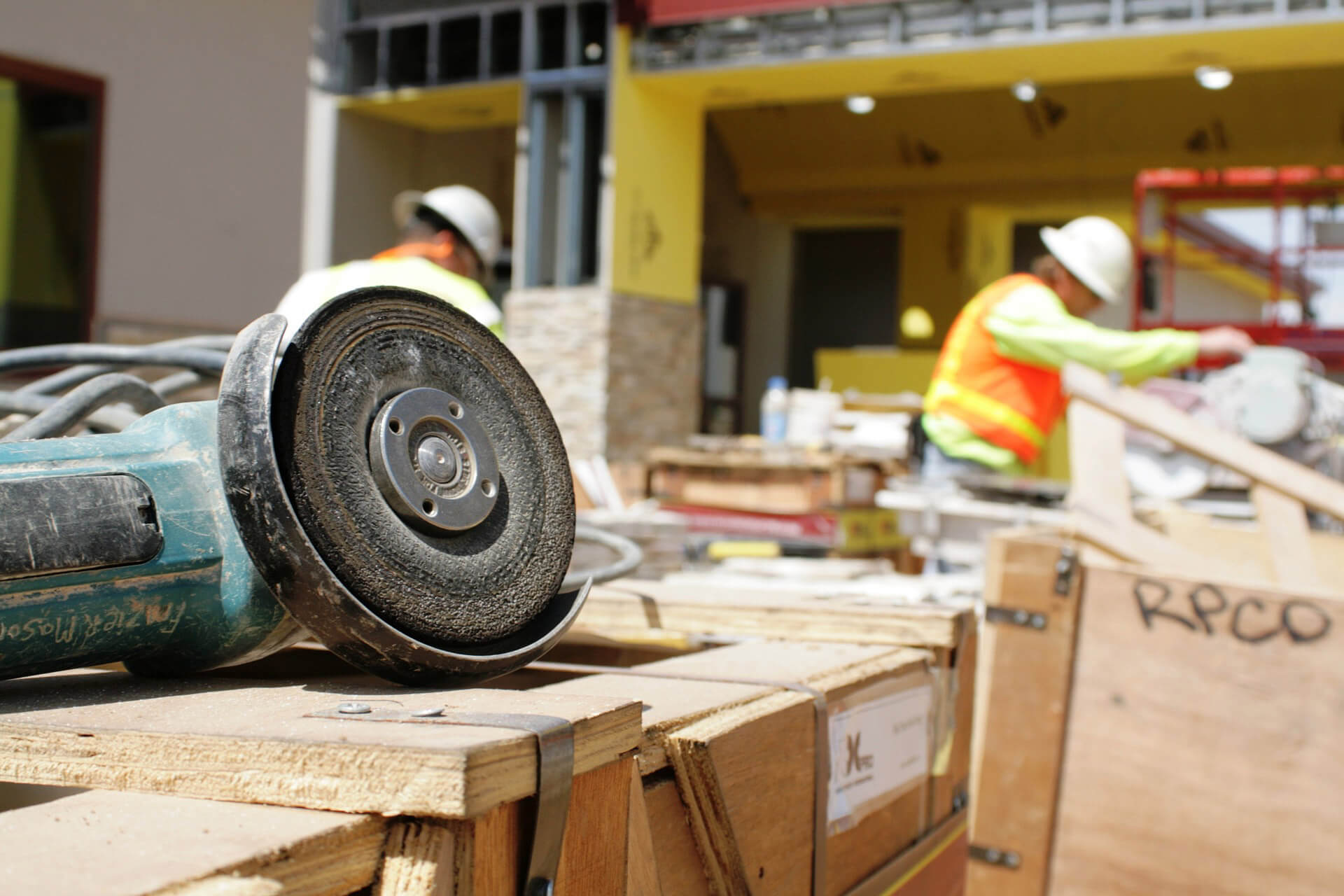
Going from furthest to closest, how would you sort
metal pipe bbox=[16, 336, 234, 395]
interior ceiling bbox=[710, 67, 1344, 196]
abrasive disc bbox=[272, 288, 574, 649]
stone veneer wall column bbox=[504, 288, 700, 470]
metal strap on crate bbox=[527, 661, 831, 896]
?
1. interior ceiling bbox=[710, 67, 1344, 196]
2. stone veneer wall column bbox=[504, 288, 700, 470]
3. metal pipe bbox=[16, 336, 234, 395]
4. metal strap on crate bbox=[527, 661, 831, 896]
5. abrasive disc bbox=[272, 288, 574, 649]

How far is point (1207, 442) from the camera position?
11.0 ft

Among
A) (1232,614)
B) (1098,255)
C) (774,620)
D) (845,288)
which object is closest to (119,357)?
(774,620)

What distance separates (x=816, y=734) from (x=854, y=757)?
171mm

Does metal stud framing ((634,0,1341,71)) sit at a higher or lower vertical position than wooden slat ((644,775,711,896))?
higher

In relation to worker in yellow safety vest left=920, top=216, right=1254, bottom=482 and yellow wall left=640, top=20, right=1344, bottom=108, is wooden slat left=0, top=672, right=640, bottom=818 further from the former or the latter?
yellow wall left=640, top=20, right=1344, bottom=108

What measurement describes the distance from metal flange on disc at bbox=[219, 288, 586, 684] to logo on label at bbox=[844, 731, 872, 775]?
441 mm

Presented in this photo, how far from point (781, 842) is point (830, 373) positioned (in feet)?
53.5

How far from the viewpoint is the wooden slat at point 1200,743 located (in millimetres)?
2740

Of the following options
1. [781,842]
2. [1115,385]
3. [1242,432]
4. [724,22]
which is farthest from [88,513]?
[724,22]

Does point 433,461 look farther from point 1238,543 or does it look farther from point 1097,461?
point 1238,543

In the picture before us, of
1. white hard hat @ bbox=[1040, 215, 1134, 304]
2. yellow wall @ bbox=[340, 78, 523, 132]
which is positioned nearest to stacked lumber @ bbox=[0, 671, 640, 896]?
white hard hat @ bbox=[1040, 215, 1134, 304]

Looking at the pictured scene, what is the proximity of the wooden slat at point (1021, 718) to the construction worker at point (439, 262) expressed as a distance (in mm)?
1579

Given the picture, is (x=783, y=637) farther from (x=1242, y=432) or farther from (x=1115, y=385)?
(x=1242, y=432)

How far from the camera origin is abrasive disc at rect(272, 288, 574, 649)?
1217 millimetres
